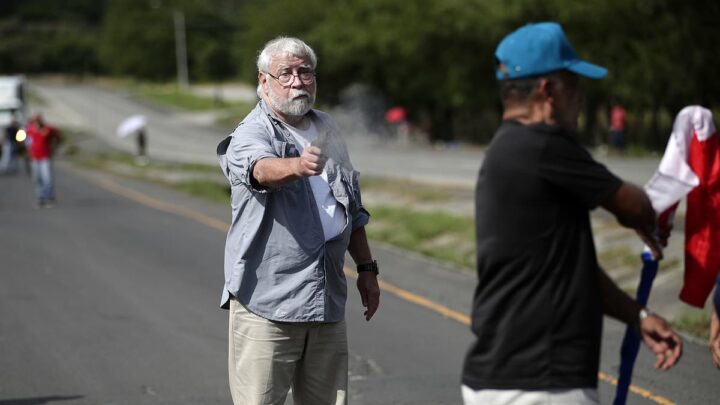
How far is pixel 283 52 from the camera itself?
491 centimetres

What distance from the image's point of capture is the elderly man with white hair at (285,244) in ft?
15.8

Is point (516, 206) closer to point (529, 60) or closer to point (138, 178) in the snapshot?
point (529, 60)

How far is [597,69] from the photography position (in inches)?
147

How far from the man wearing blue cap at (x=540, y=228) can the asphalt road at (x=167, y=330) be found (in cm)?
415

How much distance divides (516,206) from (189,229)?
15888mm

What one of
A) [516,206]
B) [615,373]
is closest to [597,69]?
[516,206]

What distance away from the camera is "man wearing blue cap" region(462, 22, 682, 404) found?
11.9ft

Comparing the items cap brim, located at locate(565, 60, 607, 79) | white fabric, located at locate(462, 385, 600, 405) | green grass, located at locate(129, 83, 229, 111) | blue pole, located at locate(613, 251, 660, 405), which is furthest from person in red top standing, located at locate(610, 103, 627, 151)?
green grass, located at locate(129, 83, 229, 111)

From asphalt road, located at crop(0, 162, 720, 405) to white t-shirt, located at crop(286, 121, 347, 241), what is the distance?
3.11 metres

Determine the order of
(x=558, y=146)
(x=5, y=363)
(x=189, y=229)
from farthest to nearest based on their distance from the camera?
(x=189, y=229) → (x=5, y=363) → (x=558, y=146)

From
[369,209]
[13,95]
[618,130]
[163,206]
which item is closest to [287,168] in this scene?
[369,209]

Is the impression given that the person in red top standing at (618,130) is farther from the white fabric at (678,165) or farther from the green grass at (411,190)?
the white fabric at (678,165)

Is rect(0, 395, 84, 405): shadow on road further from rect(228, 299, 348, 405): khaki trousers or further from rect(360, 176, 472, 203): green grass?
rect(360, 176, 472, 203): green grass

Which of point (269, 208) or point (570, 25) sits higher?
point (269, 208)
